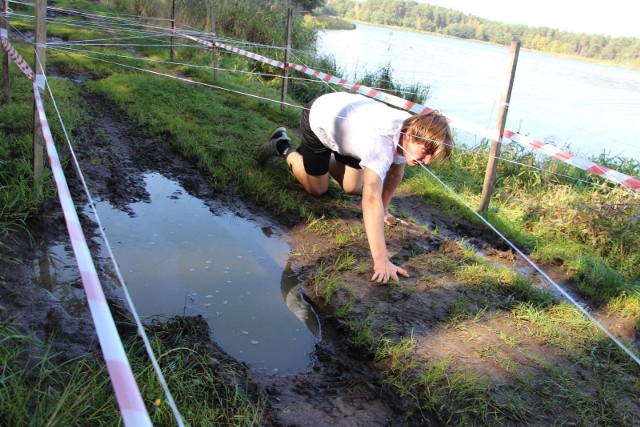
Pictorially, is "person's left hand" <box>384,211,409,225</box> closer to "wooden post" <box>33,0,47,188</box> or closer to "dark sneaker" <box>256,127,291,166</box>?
"dark sneaker" <box>256,127,291,166</box>

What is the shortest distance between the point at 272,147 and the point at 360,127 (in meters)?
1.82

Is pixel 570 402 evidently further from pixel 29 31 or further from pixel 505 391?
pixel 29 31

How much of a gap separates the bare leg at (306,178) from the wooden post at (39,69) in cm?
231

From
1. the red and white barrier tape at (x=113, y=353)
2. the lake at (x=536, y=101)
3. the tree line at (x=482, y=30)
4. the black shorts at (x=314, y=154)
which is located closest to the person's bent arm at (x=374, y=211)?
the black shorts at (x=314, y=154)

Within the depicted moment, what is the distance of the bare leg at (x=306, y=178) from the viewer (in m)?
5.16

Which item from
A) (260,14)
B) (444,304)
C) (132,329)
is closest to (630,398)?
(444,304)

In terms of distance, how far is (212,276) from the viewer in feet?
12.5

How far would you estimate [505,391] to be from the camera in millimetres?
2947

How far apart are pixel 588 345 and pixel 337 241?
6.81 feet

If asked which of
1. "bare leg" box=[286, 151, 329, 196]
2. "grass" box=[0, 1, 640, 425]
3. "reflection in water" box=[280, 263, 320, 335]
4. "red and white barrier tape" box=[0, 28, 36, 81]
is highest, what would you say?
"red and white barrier tape" box=[0, 28, 36, 81]

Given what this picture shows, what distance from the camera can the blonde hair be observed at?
356cm

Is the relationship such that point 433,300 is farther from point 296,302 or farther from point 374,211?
point 296,302

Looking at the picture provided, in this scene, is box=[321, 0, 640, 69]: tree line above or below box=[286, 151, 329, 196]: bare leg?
above

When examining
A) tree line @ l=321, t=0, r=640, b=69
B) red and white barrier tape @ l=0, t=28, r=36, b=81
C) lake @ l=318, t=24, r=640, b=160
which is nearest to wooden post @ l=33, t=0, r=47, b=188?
red and white barrier tape @ l=0, t=28, r=36, b=81
